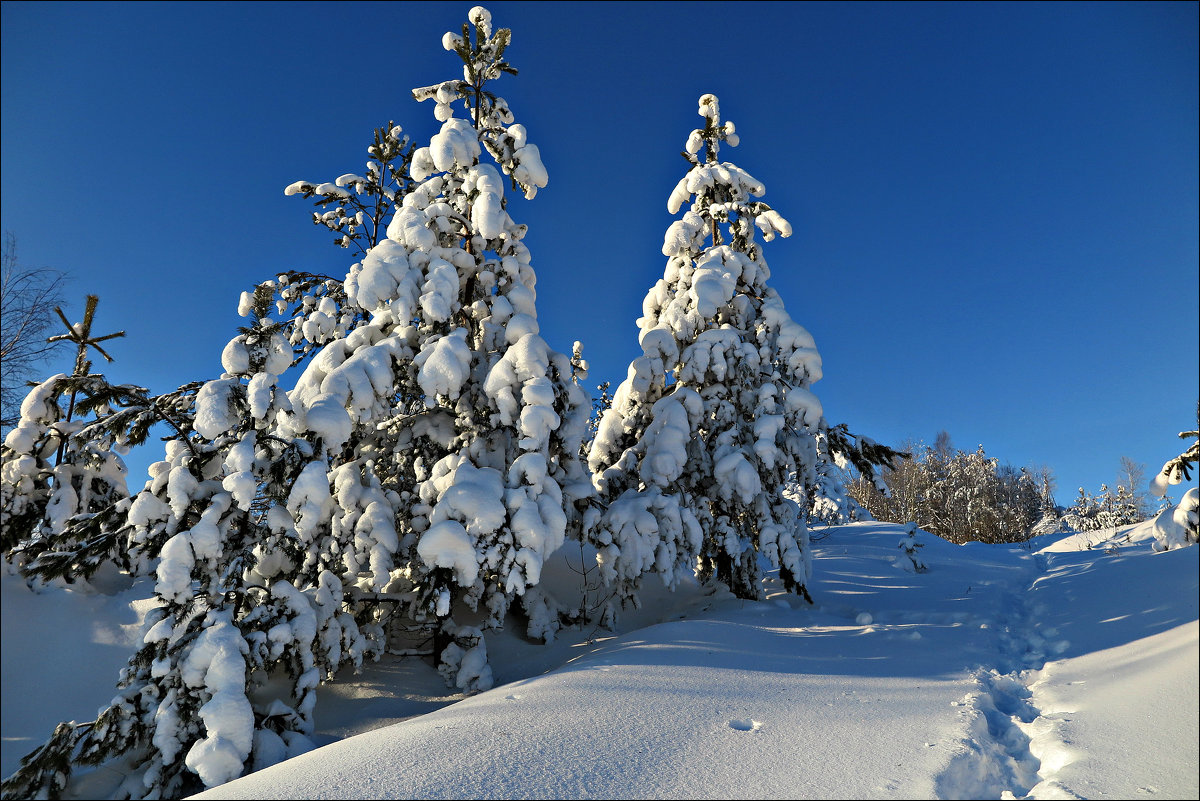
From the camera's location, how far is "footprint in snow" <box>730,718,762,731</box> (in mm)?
3476

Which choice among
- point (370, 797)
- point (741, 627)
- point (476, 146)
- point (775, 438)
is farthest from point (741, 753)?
point (476, 146)

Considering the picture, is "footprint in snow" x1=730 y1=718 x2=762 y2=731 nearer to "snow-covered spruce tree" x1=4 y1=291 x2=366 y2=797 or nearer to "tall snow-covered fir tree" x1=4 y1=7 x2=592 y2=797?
"tall snow-covered fir tree" x1=4 y1=7 x2=592 y2=797

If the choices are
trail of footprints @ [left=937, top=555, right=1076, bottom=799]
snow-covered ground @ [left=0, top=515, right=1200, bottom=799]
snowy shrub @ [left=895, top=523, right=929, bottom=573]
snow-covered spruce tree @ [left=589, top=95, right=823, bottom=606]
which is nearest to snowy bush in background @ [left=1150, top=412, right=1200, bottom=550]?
snow-covered ground @ [left=0, top=515, right=1200, bottom=799]

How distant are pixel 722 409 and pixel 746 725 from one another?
4.90 metres

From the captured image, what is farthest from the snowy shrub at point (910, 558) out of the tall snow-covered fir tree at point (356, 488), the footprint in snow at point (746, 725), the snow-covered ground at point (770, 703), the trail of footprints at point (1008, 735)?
the footprint in snow at point (746, 725)

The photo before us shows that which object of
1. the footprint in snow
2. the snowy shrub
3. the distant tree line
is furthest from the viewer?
the distant tree line

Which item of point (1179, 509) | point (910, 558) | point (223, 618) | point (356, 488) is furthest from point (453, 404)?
point (910, 558)

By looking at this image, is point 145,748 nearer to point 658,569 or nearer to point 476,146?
point 658,569

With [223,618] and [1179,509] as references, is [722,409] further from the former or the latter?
[223,618]

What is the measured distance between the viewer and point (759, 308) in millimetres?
8727

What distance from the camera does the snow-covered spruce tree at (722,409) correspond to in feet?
24.4

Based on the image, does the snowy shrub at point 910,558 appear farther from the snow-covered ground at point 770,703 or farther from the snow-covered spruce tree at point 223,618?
the snow-covered spruce tree at point 223,618

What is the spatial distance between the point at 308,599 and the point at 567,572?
13.4 ft

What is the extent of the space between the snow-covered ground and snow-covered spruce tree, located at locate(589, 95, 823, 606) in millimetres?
940
